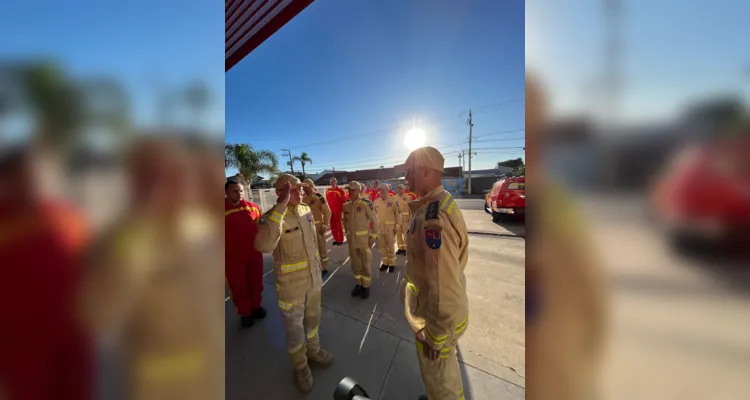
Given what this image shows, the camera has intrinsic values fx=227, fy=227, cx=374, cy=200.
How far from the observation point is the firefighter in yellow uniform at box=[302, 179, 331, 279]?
17.0ft

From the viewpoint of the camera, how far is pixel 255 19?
2.99 m

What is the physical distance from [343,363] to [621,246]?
9.56 ft

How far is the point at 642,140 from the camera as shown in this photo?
41cm

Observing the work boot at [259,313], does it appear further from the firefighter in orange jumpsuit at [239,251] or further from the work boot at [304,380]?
the work boot at [304,380]

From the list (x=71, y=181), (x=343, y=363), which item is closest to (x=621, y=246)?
(x=71, y=181)

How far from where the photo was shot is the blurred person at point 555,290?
1.82 ft

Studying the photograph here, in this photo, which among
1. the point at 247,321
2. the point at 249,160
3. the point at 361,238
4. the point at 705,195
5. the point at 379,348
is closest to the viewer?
the point at 705,195

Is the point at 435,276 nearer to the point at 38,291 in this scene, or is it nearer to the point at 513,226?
the point at 38,291

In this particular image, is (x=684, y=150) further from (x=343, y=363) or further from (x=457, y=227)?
(x=343, y=363)

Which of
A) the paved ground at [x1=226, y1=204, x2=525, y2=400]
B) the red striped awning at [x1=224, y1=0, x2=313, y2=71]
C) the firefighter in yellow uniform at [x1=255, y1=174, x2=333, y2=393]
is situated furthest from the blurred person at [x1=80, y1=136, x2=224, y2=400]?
the red striped awning at [x1=224, y1=0, x2=313, y2=71]

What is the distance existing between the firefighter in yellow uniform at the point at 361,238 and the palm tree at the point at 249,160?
1209cm

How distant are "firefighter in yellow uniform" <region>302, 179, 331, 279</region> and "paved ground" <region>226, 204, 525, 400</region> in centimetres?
104

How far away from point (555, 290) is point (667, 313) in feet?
0.73

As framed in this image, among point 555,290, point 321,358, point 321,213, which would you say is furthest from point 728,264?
point 321,213
